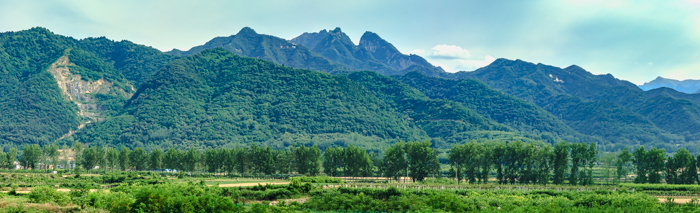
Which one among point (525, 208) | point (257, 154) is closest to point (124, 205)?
point (525, 208)

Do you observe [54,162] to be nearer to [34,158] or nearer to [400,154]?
[34,158]

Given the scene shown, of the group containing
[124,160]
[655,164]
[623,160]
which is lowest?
[124,160]

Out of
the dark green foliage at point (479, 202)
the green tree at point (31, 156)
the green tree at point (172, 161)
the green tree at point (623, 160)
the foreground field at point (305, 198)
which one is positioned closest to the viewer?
the foreground field at point (305, 198)

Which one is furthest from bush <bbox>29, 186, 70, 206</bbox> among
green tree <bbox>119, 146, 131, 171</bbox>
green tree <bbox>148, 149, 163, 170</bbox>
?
green tree <bbox>119, 146, 131, 171</bbox>

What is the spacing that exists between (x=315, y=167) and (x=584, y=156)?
4906 cm

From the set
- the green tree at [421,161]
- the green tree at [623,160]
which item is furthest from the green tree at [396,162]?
the green tree at [623,160]

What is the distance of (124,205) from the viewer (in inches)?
1350

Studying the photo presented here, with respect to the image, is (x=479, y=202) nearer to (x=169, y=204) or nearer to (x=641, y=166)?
(x=169, y=204)

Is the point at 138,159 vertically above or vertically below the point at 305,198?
above

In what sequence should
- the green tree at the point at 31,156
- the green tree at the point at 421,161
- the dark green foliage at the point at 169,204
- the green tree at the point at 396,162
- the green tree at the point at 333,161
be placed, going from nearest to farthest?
the dark green foliage at the point at 169,204 < the green tree at the point at 421,161 < the green tree at the point at 396,162 < the green tree at the point at 333,161 < the green tree at the point at 31,156

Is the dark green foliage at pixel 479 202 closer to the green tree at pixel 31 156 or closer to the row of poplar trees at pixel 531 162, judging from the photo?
the row of poplar trees at pixel 531 162

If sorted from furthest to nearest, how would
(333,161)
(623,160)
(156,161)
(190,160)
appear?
(156,161) → (190,160) → (333,161) → (623,160)

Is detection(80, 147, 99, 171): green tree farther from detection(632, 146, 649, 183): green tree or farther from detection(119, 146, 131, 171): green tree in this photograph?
detection(632, 146, 649, 183): green tree

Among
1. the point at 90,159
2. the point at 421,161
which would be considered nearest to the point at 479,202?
the point at 421,161
